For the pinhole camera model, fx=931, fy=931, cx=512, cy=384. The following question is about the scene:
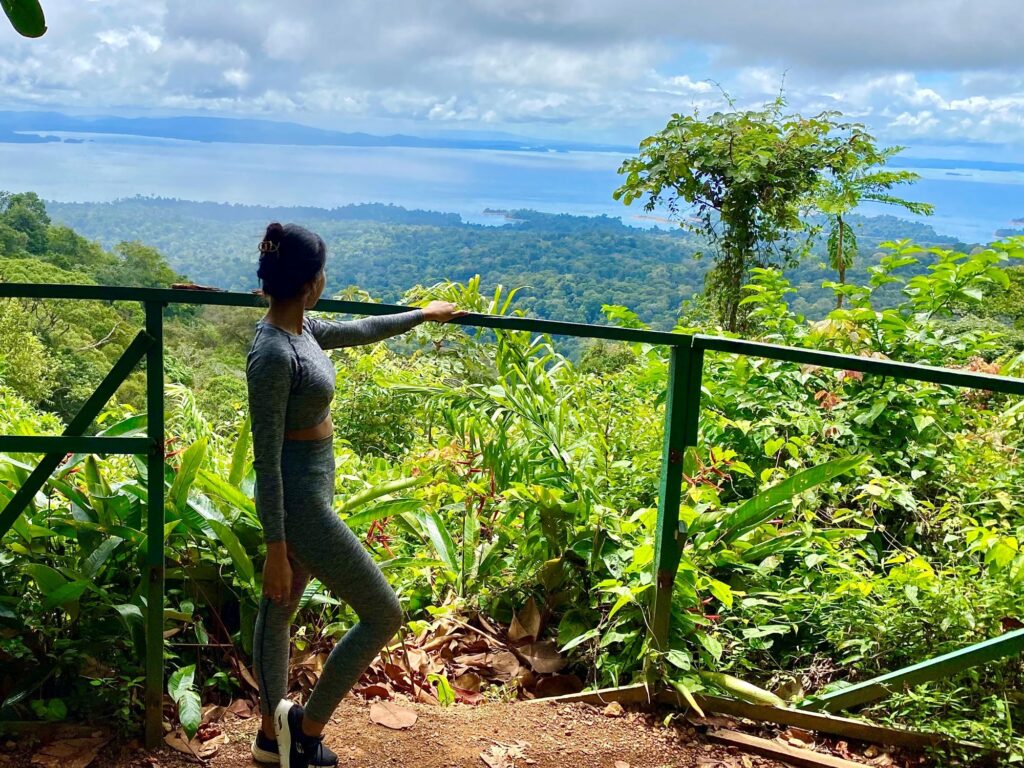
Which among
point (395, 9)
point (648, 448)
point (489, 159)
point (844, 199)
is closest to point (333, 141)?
point (395, 9)

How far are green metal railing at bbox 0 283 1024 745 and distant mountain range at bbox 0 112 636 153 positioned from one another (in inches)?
1870

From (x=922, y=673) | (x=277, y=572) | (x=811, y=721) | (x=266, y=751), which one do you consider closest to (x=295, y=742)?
(x=266, y=751)

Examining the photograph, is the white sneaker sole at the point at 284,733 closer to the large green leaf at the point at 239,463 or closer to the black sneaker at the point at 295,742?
the black sneaker at the point at 295,742

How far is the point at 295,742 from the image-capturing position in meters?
1.92

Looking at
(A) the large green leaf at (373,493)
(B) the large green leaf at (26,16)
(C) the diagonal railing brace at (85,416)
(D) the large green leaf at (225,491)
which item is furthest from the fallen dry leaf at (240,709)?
(B) the large green leaf at (26,16)

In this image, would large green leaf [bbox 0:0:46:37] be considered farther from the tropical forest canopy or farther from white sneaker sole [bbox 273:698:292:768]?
white sneaker sole [bbox 273:698:292:768]

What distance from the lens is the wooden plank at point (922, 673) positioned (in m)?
2.10

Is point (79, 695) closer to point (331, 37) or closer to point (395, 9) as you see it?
point (395, 9)

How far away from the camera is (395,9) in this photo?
5441cm

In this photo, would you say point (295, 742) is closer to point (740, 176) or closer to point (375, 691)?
point (375, 691)

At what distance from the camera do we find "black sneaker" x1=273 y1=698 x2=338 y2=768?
1.91m

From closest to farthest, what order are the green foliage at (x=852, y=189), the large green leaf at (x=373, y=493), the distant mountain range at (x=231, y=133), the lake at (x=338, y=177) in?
the large green leaf at (x=373, y=493)
the green foliage at (x=852, y=189)
the lake at (x=338, y=177)
the distant mountain range at (x=231, y=133)

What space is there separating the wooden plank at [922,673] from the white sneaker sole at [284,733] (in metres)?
1.23

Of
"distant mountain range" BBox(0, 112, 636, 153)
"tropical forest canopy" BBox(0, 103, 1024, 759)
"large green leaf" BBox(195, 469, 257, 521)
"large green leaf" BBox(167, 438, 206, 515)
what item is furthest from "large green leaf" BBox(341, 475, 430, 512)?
"distant mountain range" BBox(0, 112, 636, 153)
